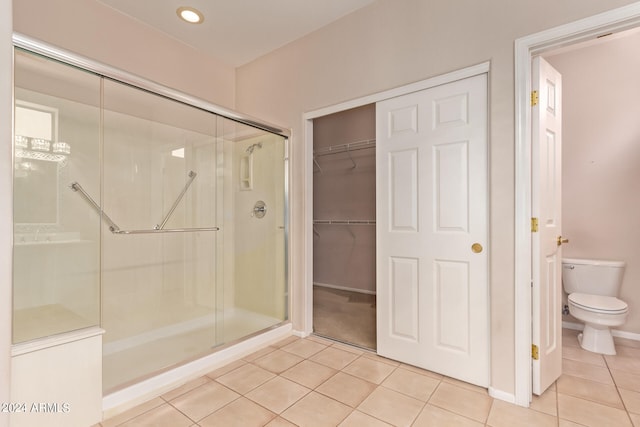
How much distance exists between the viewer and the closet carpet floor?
2803mm

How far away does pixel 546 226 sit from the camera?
6.14ft

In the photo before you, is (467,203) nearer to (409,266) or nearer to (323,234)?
(409,266)

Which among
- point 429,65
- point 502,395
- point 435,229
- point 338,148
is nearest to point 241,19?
point 429,65

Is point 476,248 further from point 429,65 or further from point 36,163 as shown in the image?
point 36,163

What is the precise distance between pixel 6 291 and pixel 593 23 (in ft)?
9.80

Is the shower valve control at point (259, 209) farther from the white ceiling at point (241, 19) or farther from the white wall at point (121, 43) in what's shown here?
the white ceiling at point (241, 19)

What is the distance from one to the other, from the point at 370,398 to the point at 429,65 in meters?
2.19

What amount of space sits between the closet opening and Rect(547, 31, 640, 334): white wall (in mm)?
2035

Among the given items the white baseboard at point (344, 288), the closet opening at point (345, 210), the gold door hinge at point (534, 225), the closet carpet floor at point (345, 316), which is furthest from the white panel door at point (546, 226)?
the white baseboard at point (344, 288)

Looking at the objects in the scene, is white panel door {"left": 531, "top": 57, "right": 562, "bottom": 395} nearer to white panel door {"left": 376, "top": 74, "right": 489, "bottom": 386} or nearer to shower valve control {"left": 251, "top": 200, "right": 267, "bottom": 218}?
white panel door {"left": 376, "top": 74, "right": 489, "bottom": 386}

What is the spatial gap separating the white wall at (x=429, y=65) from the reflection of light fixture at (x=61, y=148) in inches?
66.0

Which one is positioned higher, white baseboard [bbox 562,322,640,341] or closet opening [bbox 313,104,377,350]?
closet opening [bbox 313,104,377,350]

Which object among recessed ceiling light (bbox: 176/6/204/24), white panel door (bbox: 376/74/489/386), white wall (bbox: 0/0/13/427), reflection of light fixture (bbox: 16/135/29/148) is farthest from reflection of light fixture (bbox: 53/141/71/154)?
white panel door (bbox: 376/74/489/386)

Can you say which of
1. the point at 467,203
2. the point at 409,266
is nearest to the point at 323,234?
the point at 409,266
